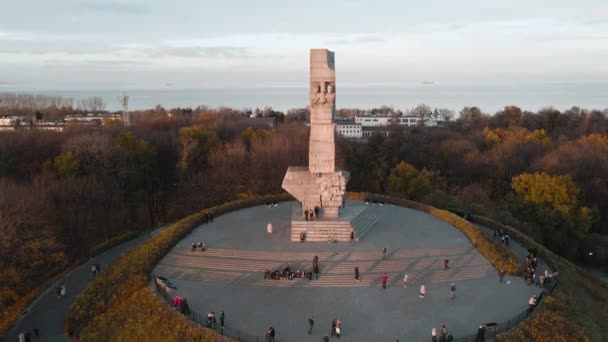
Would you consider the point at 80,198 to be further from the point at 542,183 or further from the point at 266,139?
the point at 542,183

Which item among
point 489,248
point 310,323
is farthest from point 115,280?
point 489,248

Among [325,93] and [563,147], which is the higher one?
[325,93]

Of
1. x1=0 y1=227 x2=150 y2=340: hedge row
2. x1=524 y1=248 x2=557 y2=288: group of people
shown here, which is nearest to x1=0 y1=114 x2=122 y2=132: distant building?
x1=0 y1=227 x2=150 y2=340: hedge row

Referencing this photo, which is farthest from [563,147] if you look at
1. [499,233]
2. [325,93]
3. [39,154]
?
[39,154]

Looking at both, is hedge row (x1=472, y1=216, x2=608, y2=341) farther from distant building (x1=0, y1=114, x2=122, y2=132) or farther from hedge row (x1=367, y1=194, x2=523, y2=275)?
distant building (x1=0, y1=114, x2=122, y2=132)

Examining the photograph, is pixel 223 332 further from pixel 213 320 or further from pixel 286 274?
pixel 286 274
